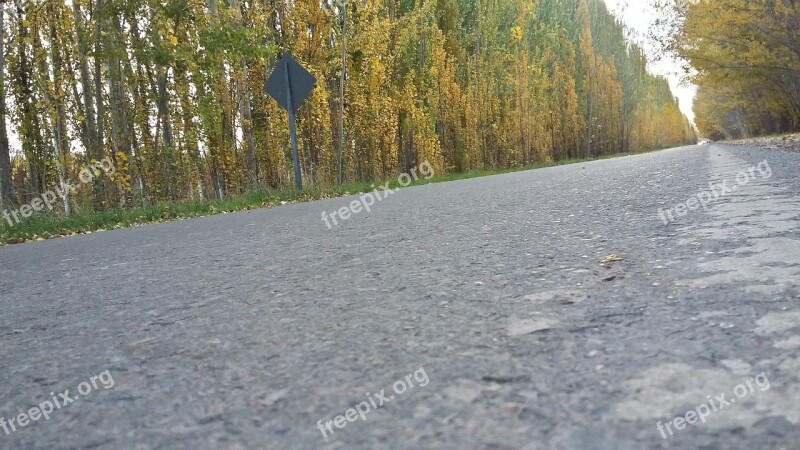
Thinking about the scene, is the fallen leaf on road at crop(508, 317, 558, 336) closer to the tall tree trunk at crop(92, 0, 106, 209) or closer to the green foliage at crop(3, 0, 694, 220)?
the green foliage at crop(3, 0, 694, 220)

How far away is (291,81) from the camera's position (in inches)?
402

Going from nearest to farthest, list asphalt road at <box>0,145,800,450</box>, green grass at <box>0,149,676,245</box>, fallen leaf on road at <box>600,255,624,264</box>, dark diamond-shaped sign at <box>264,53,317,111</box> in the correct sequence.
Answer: asphalt road at <box>0,145,800,450</box> → fallen leaf on road at <box>600,255,624,264</box> → green grass at <box>0,149,676,245</box> → dark diamond-shaped sign at <box>264,53,317,111</box>

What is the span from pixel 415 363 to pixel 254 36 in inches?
424

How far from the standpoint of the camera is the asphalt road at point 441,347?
3.20 feet

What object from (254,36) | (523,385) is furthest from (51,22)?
(523,385)

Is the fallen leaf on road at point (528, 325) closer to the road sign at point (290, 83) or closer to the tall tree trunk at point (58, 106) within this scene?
the road sign at point (290, 83)

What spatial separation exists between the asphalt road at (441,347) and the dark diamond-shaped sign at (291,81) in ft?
24.8

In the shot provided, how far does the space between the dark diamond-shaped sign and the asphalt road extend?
24.8ft

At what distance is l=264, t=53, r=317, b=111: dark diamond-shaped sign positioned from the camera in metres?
10.1

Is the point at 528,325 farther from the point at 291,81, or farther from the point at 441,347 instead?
the point at 291,81

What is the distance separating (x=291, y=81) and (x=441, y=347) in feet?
30.9

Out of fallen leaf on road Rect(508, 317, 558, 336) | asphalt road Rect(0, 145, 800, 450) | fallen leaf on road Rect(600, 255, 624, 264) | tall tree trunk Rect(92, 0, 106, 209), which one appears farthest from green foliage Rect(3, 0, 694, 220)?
fallen leaf on road Rect(508, 317, 558, 336)

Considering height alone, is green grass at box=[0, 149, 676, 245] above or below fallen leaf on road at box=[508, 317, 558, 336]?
above

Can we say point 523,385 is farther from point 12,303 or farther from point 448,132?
point 448,132
